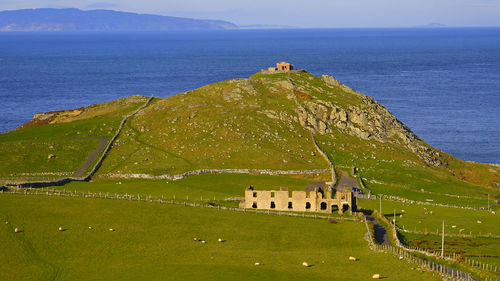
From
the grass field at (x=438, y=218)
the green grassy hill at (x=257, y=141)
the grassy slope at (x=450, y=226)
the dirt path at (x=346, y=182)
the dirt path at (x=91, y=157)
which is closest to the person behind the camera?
the grassy slope at (x=450, y=226)

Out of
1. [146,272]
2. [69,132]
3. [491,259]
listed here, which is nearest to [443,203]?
[491,259]

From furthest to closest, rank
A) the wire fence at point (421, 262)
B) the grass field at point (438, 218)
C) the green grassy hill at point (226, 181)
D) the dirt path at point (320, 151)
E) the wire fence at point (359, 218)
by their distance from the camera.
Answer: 1. the dirt path at point (320, 151)
2. the grass field at point (438, 218)
3. the green grassy hill at point (226, 181)
4. the wire fence at point (359, 218)
5. the wire fence at point (421, 262)

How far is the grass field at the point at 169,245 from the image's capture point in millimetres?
63594

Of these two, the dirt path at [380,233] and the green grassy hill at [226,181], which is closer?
the green grassy hill at [226,181]

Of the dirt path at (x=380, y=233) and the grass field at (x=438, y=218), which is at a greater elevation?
the dirt path at (x=380, y=233)

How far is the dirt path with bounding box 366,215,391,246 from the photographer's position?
78.1 m

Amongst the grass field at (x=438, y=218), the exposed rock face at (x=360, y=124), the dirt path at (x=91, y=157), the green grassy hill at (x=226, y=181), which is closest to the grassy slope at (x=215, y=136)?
the green grassy hill at (x=226, y=181)

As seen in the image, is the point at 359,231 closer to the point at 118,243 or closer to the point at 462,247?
the point at 462,247

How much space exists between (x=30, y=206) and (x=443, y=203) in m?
59.0

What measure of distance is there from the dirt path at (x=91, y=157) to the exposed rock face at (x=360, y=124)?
37045 mm

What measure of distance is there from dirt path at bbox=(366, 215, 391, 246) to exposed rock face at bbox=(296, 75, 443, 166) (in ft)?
146

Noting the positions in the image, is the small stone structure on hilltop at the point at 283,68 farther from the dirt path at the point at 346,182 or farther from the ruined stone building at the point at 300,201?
the ruined stone building at the point at 300,201

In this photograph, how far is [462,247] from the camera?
76750 mm

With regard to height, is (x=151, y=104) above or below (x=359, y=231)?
above
